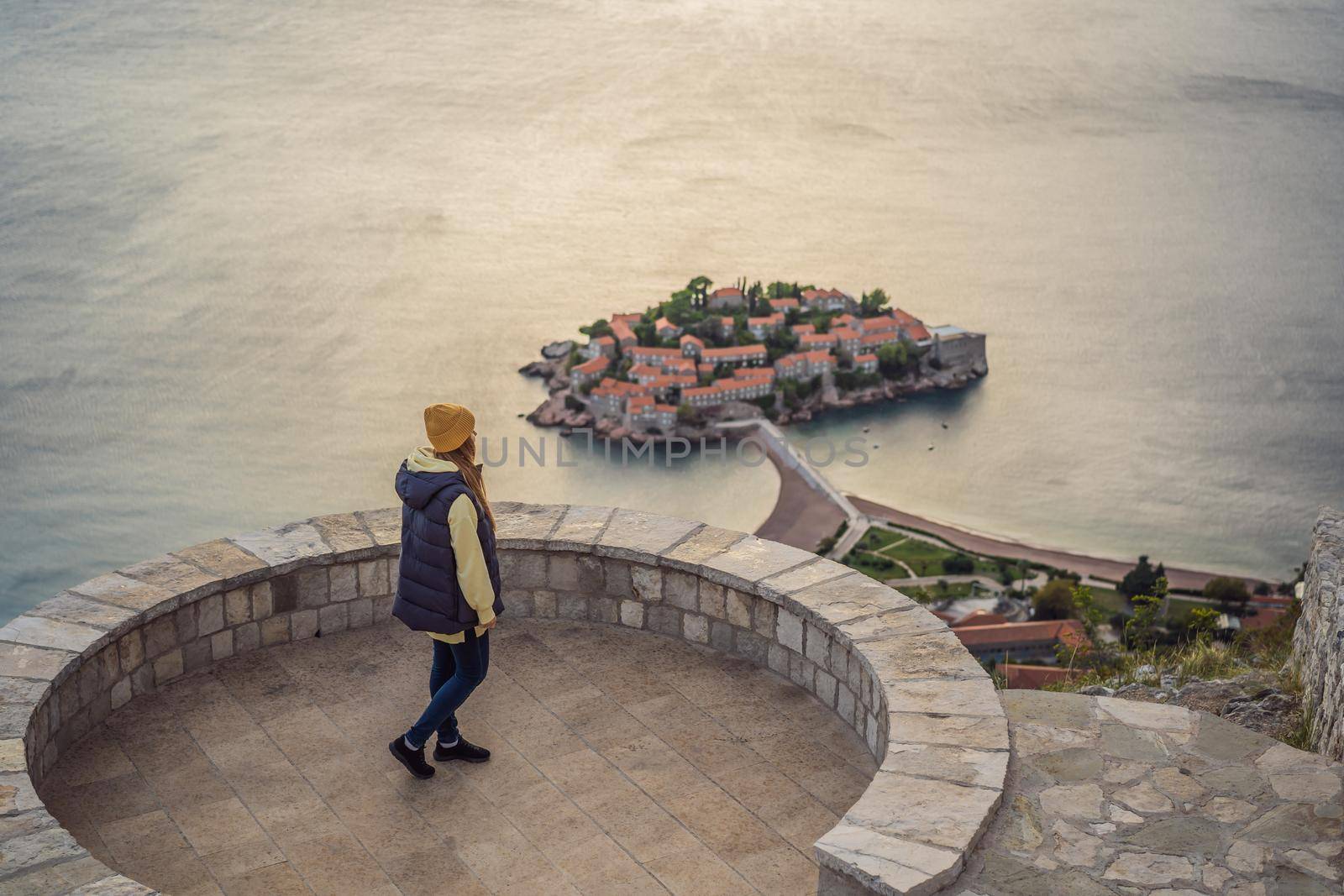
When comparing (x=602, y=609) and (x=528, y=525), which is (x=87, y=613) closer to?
(x=528, y=525)

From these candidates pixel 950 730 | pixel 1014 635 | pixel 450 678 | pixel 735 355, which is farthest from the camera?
pixel 735 355

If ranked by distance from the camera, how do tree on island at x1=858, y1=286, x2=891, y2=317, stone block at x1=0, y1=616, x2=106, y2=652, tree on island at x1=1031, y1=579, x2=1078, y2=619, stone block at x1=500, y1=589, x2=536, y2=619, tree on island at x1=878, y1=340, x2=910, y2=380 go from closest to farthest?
stone block at x1=0, y1=616, x2=106, y2=652, stone block at x1=500, y1=589, x2=536, y2=619, tree on island at x1=1031, y1=579, x2=1078, y2=619, tree on island at x1=858, y1=286, x2=891, y2=317, tree on island at x1=878, y1=340, x2=910, y2=380

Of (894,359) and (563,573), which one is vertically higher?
(563,573)

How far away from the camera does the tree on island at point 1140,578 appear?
1425 inches

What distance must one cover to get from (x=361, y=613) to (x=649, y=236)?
167 feet

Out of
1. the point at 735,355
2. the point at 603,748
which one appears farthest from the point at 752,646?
the point at 735,355

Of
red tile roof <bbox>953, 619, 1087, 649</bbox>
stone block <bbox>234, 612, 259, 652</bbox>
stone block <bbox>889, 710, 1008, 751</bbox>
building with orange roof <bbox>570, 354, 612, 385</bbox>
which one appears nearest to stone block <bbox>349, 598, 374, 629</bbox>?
stone block <bbox>234, 612, 259, 652</bbox>

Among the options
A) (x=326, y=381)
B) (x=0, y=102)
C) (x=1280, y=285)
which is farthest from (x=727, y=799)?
(x=0, y=102)

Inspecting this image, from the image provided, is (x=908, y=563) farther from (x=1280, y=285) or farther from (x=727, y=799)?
(x=727, y=799)

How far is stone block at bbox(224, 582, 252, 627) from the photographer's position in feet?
19.1

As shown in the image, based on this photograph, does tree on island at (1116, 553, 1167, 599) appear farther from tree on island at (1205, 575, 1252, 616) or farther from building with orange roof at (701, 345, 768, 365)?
building with orange roof at (701, 345, 768, 365)

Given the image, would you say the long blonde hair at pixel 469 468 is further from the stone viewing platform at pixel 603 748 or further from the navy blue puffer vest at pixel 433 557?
the stone viewing platform at pixel 603 748

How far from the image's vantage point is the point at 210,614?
5.75 metres

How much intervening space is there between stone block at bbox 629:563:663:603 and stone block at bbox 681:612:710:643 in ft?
0.48
